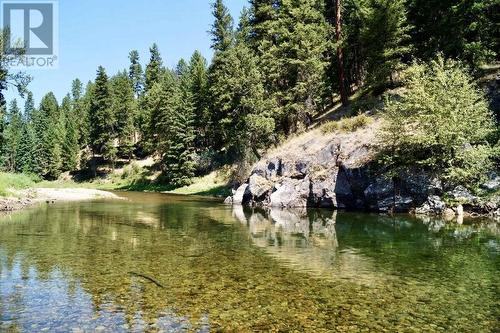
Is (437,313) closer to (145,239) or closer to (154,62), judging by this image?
(145,239)

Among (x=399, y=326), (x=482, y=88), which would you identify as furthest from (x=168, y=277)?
(x=482, y=88)

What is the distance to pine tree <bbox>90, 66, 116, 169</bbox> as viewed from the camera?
95256 mm

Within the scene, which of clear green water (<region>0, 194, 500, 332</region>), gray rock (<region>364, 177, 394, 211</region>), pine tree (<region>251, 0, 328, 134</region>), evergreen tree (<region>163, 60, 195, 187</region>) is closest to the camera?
clear green water (<region>0, 194, 500, 332</region>)

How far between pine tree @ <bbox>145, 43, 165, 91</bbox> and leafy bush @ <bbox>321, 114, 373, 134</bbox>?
81.0 m

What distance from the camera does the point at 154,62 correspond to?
11831cm

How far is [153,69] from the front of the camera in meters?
117

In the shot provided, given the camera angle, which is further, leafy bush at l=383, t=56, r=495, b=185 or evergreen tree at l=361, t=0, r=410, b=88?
evergreen tree at l=361, t=0, r=410, b=88

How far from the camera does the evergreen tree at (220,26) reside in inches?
2699

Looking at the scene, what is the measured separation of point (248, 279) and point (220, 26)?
6116 cm

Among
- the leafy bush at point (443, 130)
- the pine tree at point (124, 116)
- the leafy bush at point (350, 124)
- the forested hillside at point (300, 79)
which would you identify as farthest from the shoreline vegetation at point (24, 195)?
the pine tree at point (124, 116)

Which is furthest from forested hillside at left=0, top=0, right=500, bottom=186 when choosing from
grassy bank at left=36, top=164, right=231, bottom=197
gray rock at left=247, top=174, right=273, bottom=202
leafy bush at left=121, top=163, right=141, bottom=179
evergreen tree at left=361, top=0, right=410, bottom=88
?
gray rock at left=247, top=174, right=273, bottom=202

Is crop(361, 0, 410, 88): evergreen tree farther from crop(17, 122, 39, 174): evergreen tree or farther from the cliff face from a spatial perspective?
crop(17, 122, 39, 174): evergreen tree

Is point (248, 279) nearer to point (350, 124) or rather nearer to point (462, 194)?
point (462, 194)

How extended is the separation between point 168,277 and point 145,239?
784 centimetres
